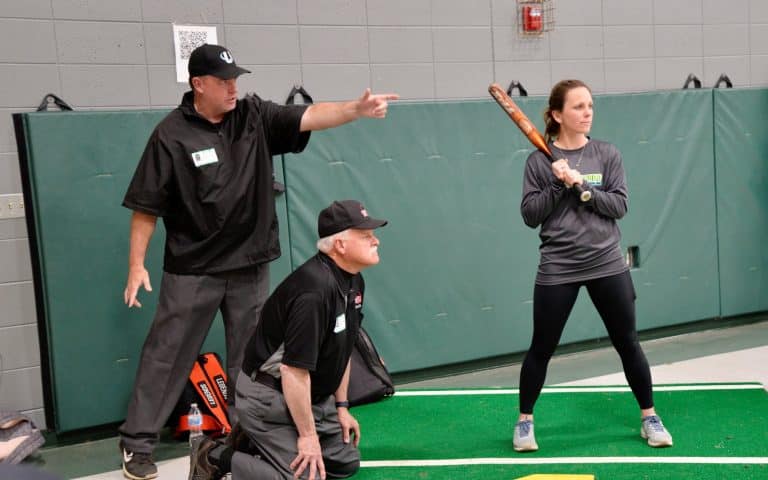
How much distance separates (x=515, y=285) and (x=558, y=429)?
160 cm

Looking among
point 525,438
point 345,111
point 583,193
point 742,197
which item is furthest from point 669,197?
point 345,111

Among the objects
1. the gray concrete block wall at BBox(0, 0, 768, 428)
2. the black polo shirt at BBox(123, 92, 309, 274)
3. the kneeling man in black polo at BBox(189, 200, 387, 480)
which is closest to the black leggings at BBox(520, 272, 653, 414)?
the kneeling man in black polo at BBox(189, 200, 387, 480)

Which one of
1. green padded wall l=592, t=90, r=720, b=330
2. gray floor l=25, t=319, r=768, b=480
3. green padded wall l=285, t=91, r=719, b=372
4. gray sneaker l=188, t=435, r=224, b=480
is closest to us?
gray sneaker l=188, t=435, r=224, b=480

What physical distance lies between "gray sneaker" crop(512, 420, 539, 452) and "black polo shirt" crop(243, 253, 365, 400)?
1.00 m

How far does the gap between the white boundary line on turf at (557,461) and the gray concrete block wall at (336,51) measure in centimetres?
209

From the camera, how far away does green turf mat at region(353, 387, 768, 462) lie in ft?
14.3

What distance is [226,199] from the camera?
4.40 m

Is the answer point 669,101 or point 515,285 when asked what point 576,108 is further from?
point 669,101

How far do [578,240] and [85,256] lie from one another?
2.56m

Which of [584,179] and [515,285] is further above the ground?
[584,179]

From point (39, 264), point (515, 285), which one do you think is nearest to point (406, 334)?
point (515, 285)

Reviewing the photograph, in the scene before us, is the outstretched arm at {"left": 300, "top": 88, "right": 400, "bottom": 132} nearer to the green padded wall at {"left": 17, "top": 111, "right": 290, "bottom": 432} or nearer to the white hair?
the white hair

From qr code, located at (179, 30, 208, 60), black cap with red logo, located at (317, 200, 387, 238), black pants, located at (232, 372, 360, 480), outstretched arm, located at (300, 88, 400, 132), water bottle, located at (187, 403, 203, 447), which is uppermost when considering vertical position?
qr code, located at (179, 30, 208, 60)

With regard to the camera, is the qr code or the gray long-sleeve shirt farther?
the qr code
